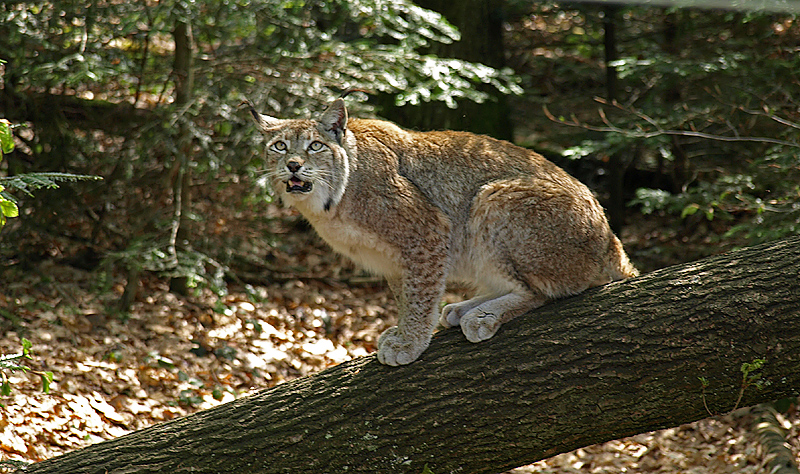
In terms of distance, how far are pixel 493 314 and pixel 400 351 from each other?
21.1 inches

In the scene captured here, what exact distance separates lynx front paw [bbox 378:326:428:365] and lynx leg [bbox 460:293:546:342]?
266mm

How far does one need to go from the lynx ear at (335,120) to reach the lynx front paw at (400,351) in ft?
3.93

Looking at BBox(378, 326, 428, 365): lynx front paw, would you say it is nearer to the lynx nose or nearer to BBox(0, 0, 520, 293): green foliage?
the lynx nose

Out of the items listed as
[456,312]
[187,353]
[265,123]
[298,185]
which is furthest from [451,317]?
[187,353]

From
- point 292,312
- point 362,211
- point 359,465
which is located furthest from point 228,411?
point 292,312

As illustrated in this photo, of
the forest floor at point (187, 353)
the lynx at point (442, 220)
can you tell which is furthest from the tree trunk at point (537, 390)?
the forest floor at point (187, 353)

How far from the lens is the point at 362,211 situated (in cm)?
401

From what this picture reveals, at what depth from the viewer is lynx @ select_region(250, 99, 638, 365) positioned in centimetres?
383

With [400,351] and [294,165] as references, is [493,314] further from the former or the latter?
[294,165]

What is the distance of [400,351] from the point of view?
3.75m

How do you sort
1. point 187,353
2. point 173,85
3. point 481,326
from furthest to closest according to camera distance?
1. point 173,85
2. point 187,353
3. point 481,326

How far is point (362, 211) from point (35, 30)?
→ 155 inches

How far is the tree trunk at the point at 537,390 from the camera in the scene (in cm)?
327

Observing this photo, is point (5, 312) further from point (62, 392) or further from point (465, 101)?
point (465, 101)
